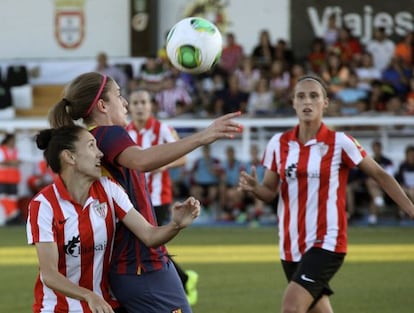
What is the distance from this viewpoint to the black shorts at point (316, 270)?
6957 mm

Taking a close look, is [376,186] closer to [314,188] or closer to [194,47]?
[314,188]

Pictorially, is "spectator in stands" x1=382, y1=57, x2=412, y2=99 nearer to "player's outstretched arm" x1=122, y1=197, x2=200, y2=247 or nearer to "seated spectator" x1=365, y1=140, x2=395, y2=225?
"seated spectator" x1=365, y1=140, x2=395, y2=225

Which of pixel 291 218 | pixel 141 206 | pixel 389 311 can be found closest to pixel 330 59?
pixel 389 311

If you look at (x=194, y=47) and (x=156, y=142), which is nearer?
(x=194, y=47)

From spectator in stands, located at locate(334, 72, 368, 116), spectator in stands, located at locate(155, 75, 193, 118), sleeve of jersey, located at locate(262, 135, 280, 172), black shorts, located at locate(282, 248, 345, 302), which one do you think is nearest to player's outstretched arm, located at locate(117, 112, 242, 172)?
black shorts, located at locate(282, 248, 345, 302)

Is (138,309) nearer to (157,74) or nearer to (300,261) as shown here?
(300,261)

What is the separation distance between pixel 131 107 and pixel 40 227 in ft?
18.3

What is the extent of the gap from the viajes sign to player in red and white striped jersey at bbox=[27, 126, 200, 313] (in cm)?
1746

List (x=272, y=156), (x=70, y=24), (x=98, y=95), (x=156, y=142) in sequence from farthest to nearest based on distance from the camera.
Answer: (x=70, y=24), (x=156, y=142), (x=272, y=156), (x=98, y=95)

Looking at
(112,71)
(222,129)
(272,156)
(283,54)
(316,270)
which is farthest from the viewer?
(112,71)

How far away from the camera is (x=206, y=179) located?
1784 cm

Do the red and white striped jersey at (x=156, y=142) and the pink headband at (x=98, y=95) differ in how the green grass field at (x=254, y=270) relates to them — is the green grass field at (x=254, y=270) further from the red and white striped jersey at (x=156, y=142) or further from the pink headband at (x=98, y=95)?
the pink headband at (x=98, y=95)

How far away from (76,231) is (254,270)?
706 cm

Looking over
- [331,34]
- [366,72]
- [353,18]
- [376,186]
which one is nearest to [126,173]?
[376,186]
